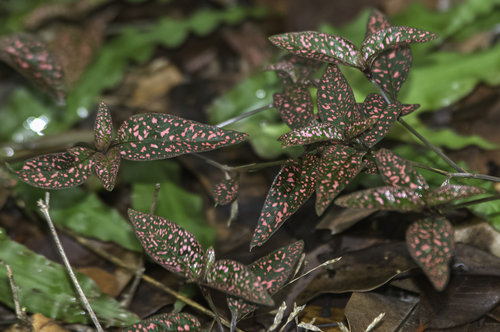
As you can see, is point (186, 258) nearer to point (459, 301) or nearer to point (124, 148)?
point (124, 148)

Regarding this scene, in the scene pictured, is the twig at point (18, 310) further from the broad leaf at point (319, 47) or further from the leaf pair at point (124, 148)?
the broad leaf at point (319, 47)

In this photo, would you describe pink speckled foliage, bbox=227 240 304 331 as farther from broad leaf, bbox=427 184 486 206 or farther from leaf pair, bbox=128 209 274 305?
broad leaf, bbox=427 184 486 206

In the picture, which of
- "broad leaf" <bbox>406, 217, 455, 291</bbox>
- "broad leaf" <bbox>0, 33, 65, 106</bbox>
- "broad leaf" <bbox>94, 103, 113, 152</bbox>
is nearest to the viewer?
"broad leaf" <bbox>406, 217, 455, 291</bbox>

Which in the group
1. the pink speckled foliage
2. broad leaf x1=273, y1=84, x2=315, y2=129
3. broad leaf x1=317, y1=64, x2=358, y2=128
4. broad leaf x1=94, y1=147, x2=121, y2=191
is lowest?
the pink speckled foliage

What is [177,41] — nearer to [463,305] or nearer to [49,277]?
[49,277]

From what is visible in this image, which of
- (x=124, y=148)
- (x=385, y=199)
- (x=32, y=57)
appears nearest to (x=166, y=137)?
(x=124, y=148)

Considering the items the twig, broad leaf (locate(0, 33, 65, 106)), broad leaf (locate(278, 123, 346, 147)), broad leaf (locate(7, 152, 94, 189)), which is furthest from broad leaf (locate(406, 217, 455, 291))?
broad leaf (locate(0, 33, 65, 106))
